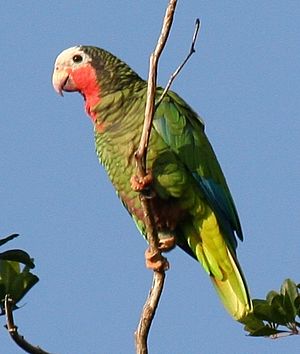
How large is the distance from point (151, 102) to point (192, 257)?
166 centimetres

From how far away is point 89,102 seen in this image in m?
4.31

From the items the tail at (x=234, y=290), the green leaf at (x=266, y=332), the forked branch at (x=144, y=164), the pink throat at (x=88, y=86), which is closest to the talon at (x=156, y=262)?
the forked branch at (x=144, y=164)

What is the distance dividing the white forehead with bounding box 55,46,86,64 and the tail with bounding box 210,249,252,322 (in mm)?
1410

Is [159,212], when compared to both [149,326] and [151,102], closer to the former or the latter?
[149,326]

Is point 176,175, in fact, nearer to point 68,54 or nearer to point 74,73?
point 74,73

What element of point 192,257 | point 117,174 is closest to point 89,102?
point 117,174

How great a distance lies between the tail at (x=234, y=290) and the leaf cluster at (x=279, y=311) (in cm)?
95

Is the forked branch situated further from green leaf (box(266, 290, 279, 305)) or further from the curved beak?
the curved beak

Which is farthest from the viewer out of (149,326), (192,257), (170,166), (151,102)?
(192,257)

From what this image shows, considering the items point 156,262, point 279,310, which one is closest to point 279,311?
point 279,310

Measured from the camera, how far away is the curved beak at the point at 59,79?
14.8 feet

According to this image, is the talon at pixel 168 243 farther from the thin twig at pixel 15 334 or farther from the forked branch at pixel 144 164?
the thin twig at pixel 15 334

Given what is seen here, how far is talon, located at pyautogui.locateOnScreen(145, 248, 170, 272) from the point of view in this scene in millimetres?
3373

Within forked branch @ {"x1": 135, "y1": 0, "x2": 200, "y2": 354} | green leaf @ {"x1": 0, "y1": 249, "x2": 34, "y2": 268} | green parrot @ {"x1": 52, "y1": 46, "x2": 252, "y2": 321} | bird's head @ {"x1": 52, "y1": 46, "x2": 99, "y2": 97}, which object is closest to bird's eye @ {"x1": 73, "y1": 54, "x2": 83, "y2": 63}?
bird's head @ {"x1": 52, "y1": 46, "x2": 99, "y2": 97}
